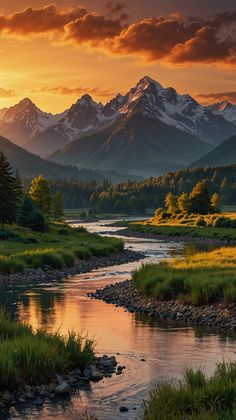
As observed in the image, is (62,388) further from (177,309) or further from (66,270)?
(66,270)

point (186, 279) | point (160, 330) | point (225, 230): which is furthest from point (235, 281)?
point (225, 230)

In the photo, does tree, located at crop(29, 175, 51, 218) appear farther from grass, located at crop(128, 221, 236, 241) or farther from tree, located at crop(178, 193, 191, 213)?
tree, located at crop(178, 193, 191, 213)

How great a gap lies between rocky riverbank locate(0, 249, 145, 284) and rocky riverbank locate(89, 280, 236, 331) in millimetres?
11496

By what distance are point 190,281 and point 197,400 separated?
856 inches

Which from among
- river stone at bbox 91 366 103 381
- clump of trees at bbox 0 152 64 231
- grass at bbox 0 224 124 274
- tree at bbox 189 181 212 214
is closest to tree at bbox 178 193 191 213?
tree at bbox 189 181 212 214

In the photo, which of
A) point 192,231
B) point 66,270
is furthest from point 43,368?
point 192,231

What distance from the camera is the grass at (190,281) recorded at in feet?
114

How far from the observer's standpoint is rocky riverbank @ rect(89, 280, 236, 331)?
31312mm

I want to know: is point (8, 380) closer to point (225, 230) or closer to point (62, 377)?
point (62, 377)

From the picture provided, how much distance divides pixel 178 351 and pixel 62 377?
20.4 feet

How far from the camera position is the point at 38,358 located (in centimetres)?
1938

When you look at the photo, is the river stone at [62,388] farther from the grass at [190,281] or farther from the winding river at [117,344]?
the grass at [190,281]

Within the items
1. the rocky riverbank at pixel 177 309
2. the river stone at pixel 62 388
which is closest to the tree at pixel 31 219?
the rocky riverbank at pixel 177 309

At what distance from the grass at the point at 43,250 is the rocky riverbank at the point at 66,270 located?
81 centimetres
